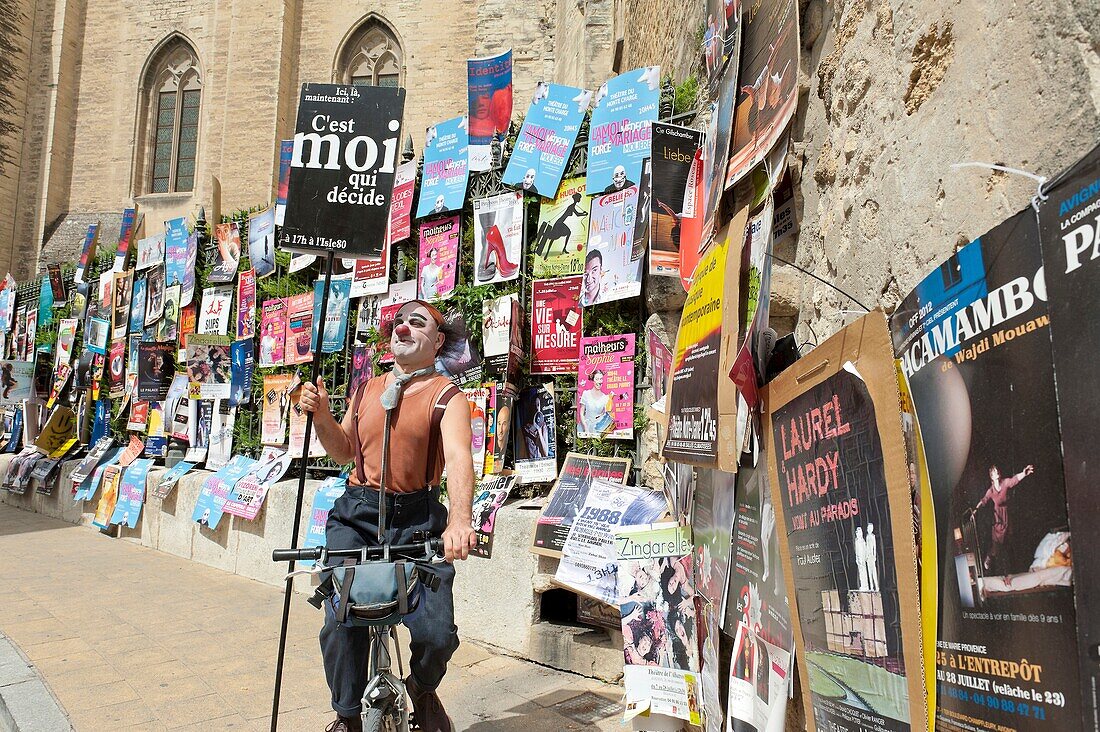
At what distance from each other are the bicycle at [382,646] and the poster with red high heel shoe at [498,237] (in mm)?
2925

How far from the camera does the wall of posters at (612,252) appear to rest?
451cm

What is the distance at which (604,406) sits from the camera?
4.66 meters

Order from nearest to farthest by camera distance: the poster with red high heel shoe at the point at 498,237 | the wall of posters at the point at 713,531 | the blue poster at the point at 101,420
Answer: the wall of posters at the point at 713,531 → the poster with red high heel shoe at the point at 498,237 → the blue poster at the point at 101,420

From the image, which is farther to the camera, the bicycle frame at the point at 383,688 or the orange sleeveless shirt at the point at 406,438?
the orange sleeveless shirt at the point at 406,438

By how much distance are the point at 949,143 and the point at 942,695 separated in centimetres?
103

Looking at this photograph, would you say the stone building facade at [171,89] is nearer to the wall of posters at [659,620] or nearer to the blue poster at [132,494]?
the blue poster at [132,494]

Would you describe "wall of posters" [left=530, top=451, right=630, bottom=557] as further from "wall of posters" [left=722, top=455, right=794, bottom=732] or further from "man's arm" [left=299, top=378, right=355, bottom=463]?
"wall of posters" [left=722, top=455, right=794, bottom=732]

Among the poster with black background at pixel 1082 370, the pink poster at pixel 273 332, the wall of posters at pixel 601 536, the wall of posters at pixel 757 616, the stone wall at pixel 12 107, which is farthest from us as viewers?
the stone wall at pixel 12 107

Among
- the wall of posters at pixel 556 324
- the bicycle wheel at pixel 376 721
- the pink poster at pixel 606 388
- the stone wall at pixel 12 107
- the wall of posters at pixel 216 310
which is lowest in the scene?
the bicycle wheel at pixel 376 721

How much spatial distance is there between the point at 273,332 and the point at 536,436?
3855mm

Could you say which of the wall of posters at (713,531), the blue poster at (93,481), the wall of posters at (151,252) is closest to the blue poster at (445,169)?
the wall of posters at (713,531)

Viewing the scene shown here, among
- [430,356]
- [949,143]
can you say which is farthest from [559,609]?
[949,143]

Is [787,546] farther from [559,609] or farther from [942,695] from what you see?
[559,609]

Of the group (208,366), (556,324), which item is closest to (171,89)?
(208,366)
